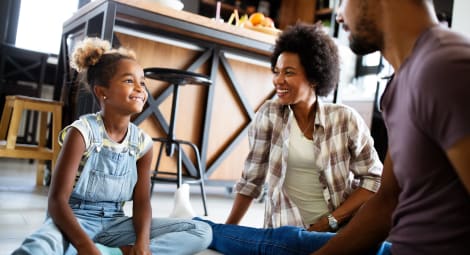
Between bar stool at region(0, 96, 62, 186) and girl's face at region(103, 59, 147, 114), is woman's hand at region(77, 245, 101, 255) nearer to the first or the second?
girl's face at region(103, 59, 147, 114)

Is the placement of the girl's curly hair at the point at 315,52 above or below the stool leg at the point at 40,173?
above

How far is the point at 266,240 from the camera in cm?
131

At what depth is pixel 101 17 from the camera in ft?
7.79

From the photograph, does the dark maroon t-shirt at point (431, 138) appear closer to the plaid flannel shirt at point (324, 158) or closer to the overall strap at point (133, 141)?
the plaid flannel shirt at point (324, 158)

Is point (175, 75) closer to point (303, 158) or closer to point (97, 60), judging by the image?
point (97, 60)

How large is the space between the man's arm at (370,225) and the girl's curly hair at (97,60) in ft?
2.83

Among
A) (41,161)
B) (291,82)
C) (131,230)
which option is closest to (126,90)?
(131,230)

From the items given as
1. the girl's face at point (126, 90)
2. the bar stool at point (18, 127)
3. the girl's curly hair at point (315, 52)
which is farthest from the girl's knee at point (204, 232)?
the bar stool at point (18, 127)

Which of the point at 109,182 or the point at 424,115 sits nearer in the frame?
the point at 424,115

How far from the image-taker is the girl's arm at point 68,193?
1105 mm

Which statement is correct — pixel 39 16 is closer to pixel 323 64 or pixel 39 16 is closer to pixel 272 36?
pixel 272 36

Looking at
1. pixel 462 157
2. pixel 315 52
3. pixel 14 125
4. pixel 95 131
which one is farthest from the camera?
pixel 14 125

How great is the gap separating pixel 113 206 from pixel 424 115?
3.37 ft

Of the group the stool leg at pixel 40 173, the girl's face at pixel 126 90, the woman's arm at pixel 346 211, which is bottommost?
the stool leg at pixel 40 173
